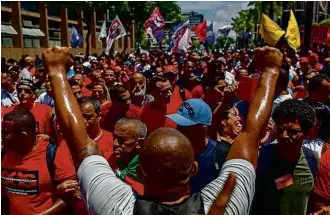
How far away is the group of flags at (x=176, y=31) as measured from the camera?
62.1ft

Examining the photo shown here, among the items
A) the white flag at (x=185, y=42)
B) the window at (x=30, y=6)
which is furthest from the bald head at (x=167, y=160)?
the window at (x=30, y=6)

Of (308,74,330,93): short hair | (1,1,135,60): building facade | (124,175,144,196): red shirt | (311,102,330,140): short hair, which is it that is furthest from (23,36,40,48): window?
(124,175,144,196): red shirt

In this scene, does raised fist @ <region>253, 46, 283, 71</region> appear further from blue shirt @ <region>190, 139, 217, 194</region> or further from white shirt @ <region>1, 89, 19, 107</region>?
white shirt @ <region>1, 89, 19, 107</region>

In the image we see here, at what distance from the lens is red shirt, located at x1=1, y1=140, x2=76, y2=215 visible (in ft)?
11.6

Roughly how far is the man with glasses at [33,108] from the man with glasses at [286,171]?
3106 mm

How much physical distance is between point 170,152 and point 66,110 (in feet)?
1.58

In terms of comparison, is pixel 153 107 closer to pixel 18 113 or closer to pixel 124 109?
pixel 124 109

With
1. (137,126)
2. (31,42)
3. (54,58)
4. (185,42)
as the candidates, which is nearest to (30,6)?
(31,42)

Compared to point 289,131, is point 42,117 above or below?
below

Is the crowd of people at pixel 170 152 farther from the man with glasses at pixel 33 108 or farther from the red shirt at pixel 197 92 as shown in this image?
the red shirt at pixel 197 92

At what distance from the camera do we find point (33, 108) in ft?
20.1

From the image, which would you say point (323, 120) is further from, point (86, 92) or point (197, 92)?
point (86, 92)

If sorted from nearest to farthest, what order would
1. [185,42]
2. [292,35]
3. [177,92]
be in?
1. [177,92]
2. [292,35]
3. [185,42]

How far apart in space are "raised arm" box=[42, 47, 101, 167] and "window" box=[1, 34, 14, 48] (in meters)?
31.5
